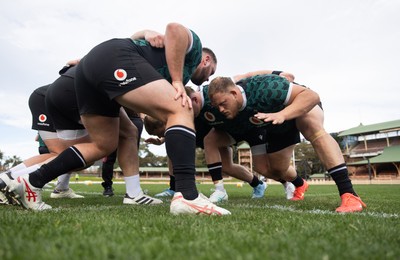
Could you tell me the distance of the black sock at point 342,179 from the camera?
12.1 feet

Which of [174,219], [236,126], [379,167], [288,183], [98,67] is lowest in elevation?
[379,167]

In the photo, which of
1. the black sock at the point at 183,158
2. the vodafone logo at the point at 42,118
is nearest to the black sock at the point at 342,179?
the black sock at the point at 183,158

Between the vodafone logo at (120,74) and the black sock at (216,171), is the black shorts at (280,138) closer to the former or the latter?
the black sock at (216,171)

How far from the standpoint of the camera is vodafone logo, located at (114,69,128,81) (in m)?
2.77

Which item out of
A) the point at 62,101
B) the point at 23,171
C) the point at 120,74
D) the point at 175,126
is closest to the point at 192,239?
the point at 175,126

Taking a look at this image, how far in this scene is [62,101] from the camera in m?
4.05

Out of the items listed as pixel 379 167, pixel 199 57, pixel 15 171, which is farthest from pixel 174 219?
pixel 379 167

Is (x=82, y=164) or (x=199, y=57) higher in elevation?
(x=199, y=57)

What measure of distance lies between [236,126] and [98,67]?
2.34 meters

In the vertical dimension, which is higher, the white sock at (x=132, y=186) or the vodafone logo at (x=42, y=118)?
the vodafone logo at (x=42, y=118)

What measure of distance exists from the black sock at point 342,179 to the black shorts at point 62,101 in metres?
3.15

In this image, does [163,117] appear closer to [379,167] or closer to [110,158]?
[110,158]

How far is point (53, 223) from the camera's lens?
208cm

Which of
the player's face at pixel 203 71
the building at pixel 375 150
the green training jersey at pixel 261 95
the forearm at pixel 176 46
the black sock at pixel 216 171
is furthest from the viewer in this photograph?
the building at pixel 375 150
